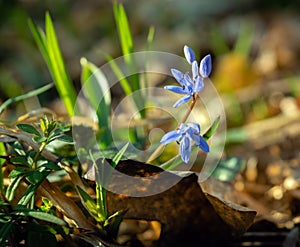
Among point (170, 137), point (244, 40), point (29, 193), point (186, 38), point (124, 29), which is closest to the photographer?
point (170, 137)

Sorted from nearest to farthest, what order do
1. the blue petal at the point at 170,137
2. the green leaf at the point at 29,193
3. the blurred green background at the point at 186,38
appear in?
the blue petal at the point at 170,137 → the green leaf at the point at 29,193 → the blurred green background at the point at 186,38

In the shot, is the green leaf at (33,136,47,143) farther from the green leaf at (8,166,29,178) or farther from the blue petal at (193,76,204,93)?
the blue petal at (193,76,204,93)

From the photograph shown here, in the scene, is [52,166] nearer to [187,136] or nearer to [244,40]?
[187,136]

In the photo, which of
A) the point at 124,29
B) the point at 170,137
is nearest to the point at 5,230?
the point at 170,137

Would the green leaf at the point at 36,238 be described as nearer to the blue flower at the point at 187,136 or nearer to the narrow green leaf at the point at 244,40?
the blue flower at the point at 187,136

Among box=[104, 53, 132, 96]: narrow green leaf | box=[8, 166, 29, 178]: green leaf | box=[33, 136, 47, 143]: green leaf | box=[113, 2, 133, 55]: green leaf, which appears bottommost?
→ box=[8, 166, 29, 178]: green leaf

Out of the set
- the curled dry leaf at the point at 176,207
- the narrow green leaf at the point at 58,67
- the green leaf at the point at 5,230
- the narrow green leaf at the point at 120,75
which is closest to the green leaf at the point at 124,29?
the narrow green leaf at the point at 120,75

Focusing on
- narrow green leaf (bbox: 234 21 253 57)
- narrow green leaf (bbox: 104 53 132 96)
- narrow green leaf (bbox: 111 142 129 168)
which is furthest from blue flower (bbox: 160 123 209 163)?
narrow green leaf (bbox: 234 21 253 57)

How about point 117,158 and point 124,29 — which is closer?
point 117,158

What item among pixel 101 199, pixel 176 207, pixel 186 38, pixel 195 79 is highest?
pixel 186 38
